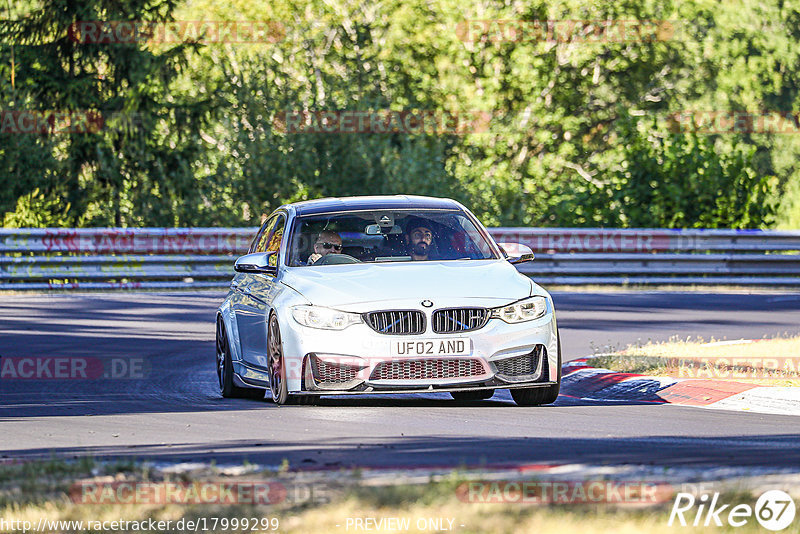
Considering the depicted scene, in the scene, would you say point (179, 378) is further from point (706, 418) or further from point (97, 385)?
point (706, 418)

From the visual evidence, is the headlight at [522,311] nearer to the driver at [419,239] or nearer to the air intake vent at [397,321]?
the air intake vent at [397,321]

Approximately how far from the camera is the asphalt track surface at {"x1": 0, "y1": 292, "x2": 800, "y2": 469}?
8.21m

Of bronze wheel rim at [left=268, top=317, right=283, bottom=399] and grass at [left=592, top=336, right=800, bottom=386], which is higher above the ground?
bronze wheel rim at [left=268, top=317, right=283, bottom=399]

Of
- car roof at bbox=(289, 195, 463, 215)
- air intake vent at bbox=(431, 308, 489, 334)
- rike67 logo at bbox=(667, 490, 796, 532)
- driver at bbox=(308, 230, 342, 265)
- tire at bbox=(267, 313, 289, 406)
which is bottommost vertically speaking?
tire at bbox=(267, 313, 289, 406)

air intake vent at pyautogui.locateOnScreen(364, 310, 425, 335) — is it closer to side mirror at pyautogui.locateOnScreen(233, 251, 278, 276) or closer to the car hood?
the car hood

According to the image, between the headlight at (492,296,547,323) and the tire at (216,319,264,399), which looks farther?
the tire at (216,319,264,399)

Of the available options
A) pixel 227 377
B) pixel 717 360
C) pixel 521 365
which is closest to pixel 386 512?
pixel 521 365

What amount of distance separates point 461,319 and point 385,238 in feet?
4.92

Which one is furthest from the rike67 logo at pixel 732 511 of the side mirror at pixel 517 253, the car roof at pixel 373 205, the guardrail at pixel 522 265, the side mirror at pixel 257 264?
the guardrail at pixel 522 265

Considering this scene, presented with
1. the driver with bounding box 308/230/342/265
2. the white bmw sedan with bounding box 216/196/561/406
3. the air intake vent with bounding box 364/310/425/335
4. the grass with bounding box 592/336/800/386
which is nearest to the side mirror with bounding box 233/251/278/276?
the white bmw sedan with bounding box 216/196/561/406

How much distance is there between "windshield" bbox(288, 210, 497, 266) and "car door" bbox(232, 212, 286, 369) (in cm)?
27

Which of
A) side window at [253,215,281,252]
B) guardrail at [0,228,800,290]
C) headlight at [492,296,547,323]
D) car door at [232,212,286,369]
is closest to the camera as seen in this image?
headlight at [492,296,547,323]

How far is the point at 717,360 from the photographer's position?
43.9 feet

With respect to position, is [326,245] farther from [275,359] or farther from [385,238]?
[275,359]
